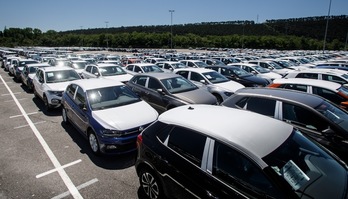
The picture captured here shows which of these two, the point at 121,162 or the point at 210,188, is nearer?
the point at 210,188

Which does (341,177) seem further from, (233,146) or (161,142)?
(161,142)

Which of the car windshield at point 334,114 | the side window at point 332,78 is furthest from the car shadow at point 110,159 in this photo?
the side window at point 332,78

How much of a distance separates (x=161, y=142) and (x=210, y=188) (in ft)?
3.66

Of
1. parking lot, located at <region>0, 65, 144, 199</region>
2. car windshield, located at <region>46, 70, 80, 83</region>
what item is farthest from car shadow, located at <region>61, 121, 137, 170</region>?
car windshield, located at <region>46, 70, 80, 83</region>

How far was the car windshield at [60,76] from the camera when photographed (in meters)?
9.86

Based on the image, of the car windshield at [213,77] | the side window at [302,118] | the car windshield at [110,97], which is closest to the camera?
the side window at [302,118]

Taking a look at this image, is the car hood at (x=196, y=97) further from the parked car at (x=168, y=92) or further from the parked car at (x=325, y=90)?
the parked car at (x=325, y=90)

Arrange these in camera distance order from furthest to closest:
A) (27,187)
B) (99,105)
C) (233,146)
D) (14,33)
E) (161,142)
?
1. (14,33)
2. (99,105)
3. (27,187)
4. (161,142)
5. (233,146)

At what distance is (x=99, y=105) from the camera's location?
19.9 ft

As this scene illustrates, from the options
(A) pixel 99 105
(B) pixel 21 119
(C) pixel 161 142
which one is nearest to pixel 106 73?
(B) pixel 21 119

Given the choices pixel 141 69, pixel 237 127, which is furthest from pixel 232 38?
pixel 237 127

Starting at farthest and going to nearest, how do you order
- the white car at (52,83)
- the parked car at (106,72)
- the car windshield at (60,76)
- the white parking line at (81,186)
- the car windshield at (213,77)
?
the parked car at (106,72) < the car windshield at (213,77) < the car windshield at (60,76) < the white car at (52,83) < the white parking line at (81,186)

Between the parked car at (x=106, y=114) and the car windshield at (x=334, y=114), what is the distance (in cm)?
381

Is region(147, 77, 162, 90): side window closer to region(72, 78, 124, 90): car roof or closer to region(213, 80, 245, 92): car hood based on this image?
region(72, 78, 124, 90): car roof
